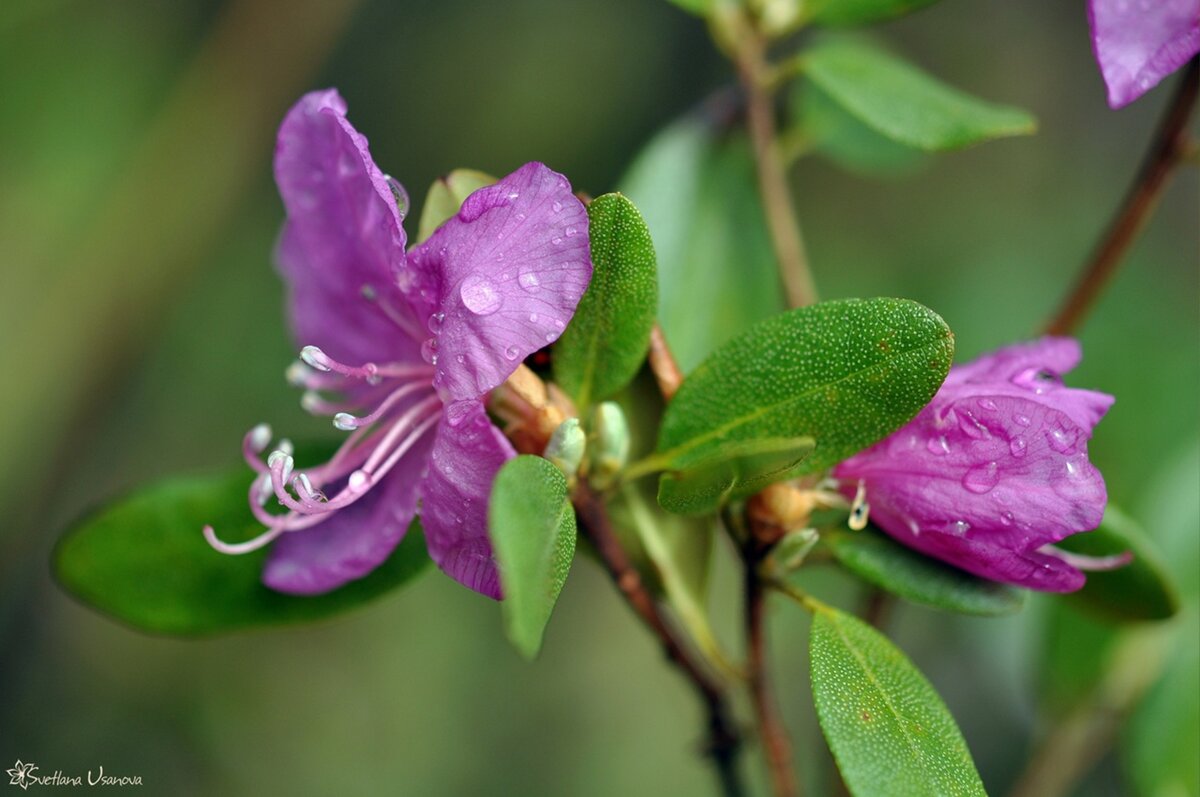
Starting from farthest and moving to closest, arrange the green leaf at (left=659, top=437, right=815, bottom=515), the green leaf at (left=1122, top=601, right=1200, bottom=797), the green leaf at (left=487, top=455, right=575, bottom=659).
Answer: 1. the green leaf at (left=1122, top=601, right=1200, bottom=797)
2. the green leaf at (left=659, top=437, right=815, bottom=515)
3. the green leaf at (left=487, top=455, right=575, bottom=659)

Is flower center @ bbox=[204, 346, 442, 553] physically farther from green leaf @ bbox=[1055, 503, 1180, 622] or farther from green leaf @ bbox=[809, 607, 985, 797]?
green leaf @ bbox=[1055, 503, 1180, 622]

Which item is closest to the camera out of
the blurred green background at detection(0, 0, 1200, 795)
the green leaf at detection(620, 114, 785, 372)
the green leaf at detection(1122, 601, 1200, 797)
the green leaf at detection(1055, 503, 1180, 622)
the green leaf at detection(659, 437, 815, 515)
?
the green leaf at detection(659, 437, 815, 515)

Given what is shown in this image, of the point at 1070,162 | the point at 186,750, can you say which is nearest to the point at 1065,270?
the point at 1070,162

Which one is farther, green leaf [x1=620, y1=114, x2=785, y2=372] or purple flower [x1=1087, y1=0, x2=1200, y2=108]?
green leaf [x1=620, y1=114, x2=785, y2=372]

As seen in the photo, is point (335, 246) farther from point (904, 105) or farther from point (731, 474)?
point (904, 105)

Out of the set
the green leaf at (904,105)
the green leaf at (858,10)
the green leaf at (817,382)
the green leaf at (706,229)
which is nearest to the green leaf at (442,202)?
the green leaf at (817,382)

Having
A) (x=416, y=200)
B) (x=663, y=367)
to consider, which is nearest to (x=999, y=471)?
(x=663, y=367)

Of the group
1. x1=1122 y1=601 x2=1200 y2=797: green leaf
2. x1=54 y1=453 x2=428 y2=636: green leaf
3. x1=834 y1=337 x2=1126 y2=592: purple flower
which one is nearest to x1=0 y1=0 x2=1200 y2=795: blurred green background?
x1=1122 y1=601 x2=1200 y2=797: green leaf
